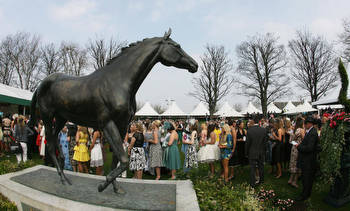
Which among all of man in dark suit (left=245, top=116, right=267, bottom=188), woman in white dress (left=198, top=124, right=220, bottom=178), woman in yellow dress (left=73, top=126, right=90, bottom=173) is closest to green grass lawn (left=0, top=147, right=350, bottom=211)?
man in dark suit (left=245, top=116, right=267, bottom=188)

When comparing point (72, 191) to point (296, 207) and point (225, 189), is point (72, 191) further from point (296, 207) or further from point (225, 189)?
point (296, 207)

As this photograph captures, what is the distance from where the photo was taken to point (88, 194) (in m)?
3.41

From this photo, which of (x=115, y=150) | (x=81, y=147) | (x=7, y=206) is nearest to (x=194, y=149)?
(x=81, y=147)

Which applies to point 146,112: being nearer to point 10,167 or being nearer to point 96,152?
point 96,152

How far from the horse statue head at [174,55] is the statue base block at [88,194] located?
6.44 feet

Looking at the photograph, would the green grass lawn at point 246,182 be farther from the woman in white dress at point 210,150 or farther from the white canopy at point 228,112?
the white canopy at point 228,112

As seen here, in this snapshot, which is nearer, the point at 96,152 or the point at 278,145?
the point at 96,152

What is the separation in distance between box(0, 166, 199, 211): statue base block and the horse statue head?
1963 mm

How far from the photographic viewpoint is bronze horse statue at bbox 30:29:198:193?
3297 mm

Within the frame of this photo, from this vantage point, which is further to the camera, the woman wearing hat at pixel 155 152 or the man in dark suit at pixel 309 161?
the woman wearing hat at pixel 155 152

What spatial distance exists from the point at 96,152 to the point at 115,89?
5.20 metres

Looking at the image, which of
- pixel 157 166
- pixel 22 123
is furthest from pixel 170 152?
pixel 22 123

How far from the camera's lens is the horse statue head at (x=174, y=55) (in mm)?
3543

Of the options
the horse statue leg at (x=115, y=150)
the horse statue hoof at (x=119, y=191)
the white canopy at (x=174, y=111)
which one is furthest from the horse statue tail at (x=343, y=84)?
the white canopy at (x=174, y=111)
